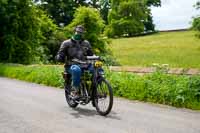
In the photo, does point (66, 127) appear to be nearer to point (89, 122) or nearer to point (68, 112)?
point (89, 122)

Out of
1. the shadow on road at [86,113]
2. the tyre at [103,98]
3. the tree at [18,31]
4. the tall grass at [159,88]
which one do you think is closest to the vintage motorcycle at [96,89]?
the tyre at [103,98]

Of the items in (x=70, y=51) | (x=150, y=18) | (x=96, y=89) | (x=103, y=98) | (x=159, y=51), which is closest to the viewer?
(x=103, y=98)

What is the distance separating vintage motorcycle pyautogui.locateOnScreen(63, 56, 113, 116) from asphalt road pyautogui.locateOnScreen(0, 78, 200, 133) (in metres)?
0.21

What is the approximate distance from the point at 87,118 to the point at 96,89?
2.65 feet

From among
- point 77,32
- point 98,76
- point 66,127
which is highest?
point 77,32

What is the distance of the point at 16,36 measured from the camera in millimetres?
27375

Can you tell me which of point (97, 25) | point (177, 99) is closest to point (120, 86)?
point (177, 99)

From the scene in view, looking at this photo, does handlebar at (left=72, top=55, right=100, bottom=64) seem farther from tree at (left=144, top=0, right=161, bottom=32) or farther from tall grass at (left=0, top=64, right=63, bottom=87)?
tree at (left=144, top=0, right=161, bottom=32)

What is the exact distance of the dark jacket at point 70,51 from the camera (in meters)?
11.6

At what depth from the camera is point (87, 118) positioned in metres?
10.3

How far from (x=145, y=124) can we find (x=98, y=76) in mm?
1750

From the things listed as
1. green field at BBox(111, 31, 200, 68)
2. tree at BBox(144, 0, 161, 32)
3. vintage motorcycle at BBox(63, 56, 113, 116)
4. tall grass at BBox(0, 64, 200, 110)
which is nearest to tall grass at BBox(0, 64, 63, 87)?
tall grass at BBox(0, 64, 200, 110)

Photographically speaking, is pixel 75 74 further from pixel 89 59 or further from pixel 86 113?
pixel 86 113

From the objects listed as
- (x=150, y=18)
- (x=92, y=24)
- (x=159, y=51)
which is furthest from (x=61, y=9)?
(x=92, y=24)
